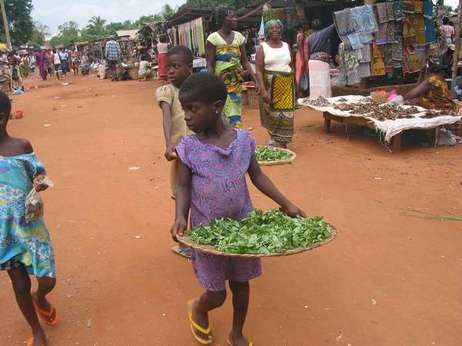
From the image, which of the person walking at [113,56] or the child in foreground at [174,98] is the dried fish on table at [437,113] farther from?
the person walking at [113,56]

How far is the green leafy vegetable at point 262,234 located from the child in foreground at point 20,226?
892mm

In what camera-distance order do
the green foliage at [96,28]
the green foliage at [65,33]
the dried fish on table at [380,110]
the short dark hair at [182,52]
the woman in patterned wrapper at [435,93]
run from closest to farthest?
the short dark hair at [182,52], the dried fish on table at [380,110], the woman in patterned wrapper at [435,93], the green foliage at [96,28], the green foliage at [65,33]

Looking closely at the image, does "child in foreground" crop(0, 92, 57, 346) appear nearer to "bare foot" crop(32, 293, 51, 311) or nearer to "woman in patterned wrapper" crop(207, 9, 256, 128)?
"bare foot" crop(32, 293, 51, 311)

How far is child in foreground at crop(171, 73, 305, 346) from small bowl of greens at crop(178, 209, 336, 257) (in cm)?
7

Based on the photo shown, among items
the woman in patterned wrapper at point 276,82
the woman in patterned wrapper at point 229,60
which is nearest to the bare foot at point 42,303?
the woman in patterned wrapper at point 229,60

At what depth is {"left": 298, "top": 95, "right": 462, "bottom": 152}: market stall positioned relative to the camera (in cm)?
648

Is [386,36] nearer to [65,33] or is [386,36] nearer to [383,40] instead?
[383,40]

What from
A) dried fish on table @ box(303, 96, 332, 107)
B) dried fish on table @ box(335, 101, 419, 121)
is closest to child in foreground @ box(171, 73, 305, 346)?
Answer: dried fish on table @ box(335, 101, 419, 121)

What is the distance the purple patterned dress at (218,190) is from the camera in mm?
2297

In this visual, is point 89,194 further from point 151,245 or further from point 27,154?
point 27,154

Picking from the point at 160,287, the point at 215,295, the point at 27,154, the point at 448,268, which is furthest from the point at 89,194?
the point at 448,268

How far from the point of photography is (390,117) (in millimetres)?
6785

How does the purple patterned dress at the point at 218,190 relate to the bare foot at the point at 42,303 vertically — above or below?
above

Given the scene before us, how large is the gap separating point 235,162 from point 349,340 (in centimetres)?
124
